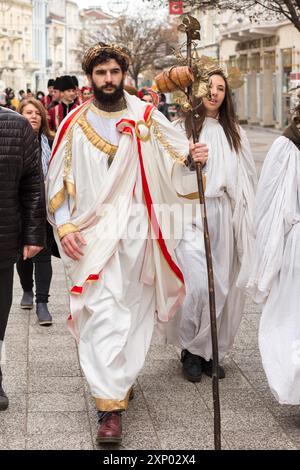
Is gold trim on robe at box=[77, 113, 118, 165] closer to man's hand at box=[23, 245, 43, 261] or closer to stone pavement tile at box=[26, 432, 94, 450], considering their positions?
man's hand at box=[23, 245, 43, 261]

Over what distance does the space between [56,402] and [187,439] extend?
96 centimetres

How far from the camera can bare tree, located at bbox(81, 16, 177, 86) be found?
2215 inches

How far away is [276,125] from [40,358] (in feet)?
128

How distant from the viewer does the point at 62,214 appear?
534 centimetres

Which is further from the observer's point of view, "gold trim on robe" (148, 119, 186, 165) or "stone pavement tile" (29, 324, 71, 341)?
"stone pavement tile" (29, 324, 71, 341)

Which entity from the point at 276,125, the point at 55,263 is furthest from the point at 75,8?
the point at 55,263

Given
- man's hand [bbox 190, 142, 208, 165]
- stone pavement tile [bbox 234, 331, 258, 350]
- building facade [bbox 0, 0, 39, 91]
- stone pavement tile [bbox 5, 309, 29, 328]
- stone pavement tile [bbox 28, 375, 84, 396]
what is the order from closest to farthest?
1. man's hand [bbox 190, 142, 208, 165]
2. stone pavement tile [bbox 28, 375, 84, 396]
3. stone pavement tile [bbox 234, 331, 258, 350]
4. stone pavement tile [bbox 5, 309, 29, 328]
5. building facade [bbox 0, 0, 39, 91]

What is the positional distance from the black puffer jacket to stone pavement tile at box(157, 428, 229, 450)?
4.04ft

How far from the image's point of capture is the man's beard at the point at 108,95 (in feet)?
17.5

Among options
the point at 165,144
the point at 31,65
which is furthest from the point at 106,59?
the point at 31,65

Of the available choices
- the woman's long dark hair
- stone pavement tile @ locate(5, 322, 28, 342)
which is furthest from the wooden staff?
stone pavement tile @ locate(5, 322, 28, 342)

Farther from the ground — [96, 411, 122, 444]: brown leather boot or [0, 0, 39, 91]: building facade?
[0, 0, 39, 91]: building facade

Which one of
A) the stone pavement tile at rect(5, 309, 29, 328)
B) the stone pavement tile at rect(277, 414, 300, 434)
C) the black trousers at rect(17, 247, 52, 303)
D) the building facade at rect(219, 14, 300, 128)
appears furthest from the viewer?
the building facade at rect(219, 14, 300, 128)
